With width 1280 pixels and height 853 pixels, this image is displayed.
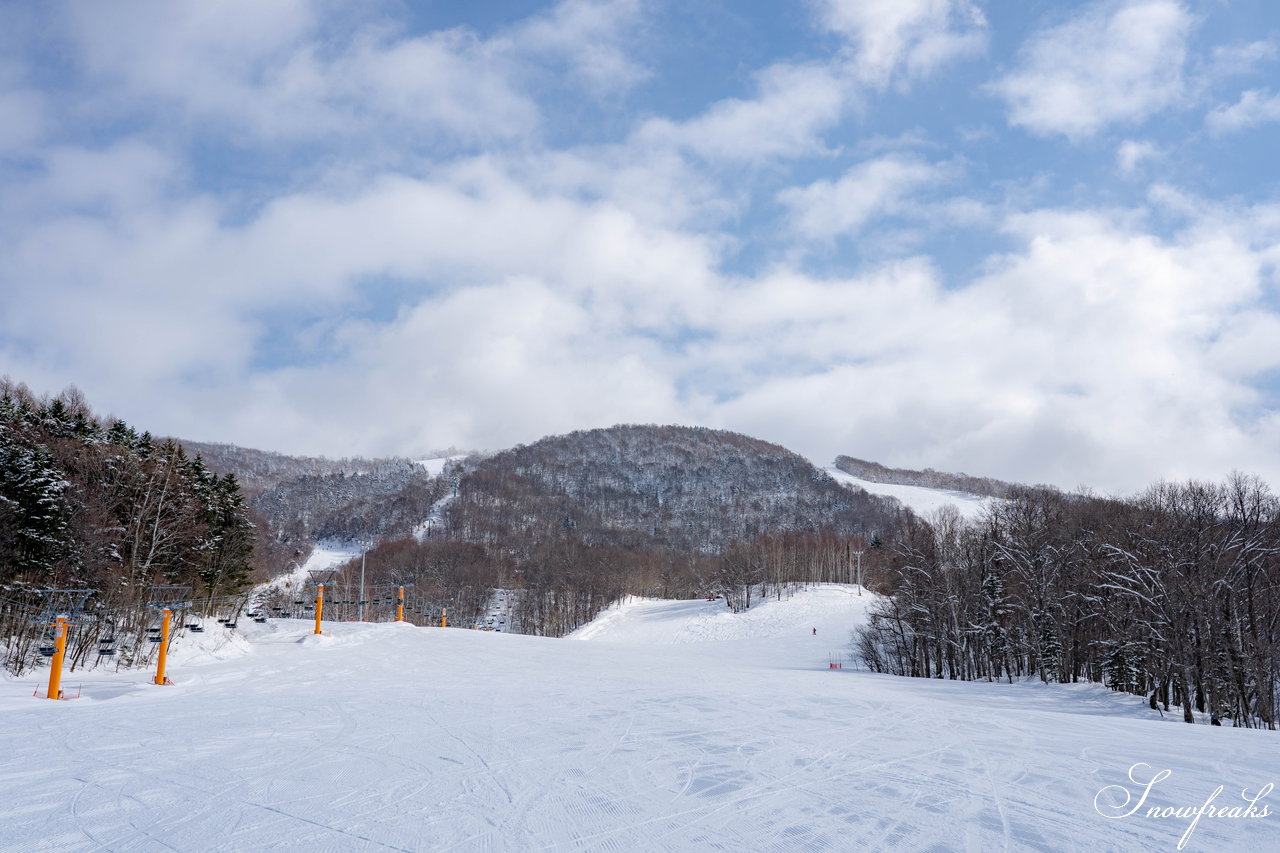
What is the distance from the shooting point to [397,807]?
654 cm

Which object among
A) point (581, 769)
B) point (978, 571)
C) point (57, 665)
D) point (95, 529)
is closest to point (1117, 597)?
point (978, 571)

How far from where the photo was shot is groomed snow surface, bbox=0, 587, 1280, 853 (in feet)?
19.1

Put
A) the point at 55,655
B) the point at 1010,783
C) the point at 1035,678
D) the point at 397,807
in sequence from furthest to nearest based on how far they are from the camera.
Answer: the point at 1035,678, the point at 55,655, the point at 1010,783, the point at 397,807

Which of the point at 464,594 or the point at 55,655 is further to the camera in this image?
the point at 464,594

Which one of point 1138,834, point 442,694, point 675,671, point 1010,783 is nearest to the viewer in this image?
point 1138,834

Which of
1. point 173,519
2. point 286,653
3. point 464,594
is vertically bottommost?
point 464,594

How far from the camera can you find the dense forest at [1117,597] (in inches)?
955

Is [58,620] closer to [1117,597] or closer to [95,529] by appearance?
[95,529]

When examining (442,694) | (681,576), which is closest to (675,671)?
(442,694)

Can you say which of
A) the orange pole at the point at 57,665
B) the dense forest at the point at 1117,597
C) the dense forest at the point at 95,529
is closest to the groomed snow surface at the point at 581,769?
the orange pole at the point at 57,665

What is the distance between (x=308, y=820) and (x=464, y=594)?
388ft

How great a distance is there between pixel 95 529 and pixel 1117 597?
38405mm

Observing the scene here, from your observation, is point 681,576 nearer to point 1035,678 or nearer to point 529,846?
point 1035,678

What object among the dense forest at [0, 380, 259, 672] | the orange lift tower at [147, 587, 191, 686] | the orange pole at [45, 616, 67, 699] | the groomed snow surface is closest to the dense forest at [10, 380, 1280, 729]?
the dense forest at [0, 380, 259, 672]
